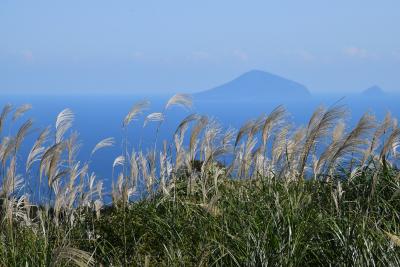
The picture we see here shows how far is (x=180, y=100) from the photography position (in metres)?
7.37

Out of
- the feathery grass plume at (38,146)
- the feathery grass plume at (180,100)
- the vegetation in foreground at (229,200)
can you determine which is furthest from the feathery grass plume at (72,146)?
the feathery grass plume at (180,100)

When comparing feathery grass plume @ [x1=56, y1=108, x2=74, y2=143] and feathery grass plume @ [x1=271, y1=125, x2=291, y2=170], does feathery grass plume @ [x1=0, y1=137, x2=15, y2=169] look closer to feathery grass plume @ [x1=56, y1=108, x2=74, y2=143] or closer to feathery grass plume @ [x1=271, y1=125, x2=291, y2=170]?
feathery grass plume @ [x1=56, y1=108, x2=74, y2=143]

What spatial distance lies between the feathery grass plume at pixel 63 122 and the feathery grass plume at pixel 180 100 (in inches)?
40.5

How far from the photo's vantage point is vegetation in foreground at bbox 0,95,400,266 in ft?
18.2

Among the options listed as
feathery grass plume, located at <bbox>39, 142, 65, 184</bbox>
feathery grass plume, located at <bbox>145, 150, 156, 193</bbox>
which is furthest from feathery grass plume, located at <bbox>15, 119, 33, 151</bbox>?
feathery grass plume, located at <bbox>145, 150, 156, 193</bbox>

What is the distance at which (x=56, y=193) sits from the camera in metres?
6.74

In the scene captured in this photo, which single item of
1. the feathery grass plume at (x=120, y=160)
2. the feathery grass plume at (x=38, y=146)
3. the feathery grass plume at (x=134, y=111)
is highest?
the feathery grass plume at (x=134, y=111)

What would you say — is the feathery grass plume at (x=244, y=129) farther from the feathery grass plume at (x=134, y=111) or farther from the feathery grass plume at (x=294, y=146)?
the feathery grass plume at (x=134, y=111)

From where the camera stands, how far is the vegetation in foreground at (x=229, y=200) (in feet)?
18.2

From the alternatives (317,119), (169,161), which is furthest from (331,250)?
(169,161)

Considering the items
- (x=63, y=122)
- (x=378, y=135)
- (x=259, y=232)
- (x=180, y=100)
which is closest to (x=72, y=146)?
(x=63, y=122)

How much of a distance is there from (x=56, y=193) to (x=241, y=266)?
2.17m

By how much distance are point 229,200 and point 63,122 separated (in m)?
1.96

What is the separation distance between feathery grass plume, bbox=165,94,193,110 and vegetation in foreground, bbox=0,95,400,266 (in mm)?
17
